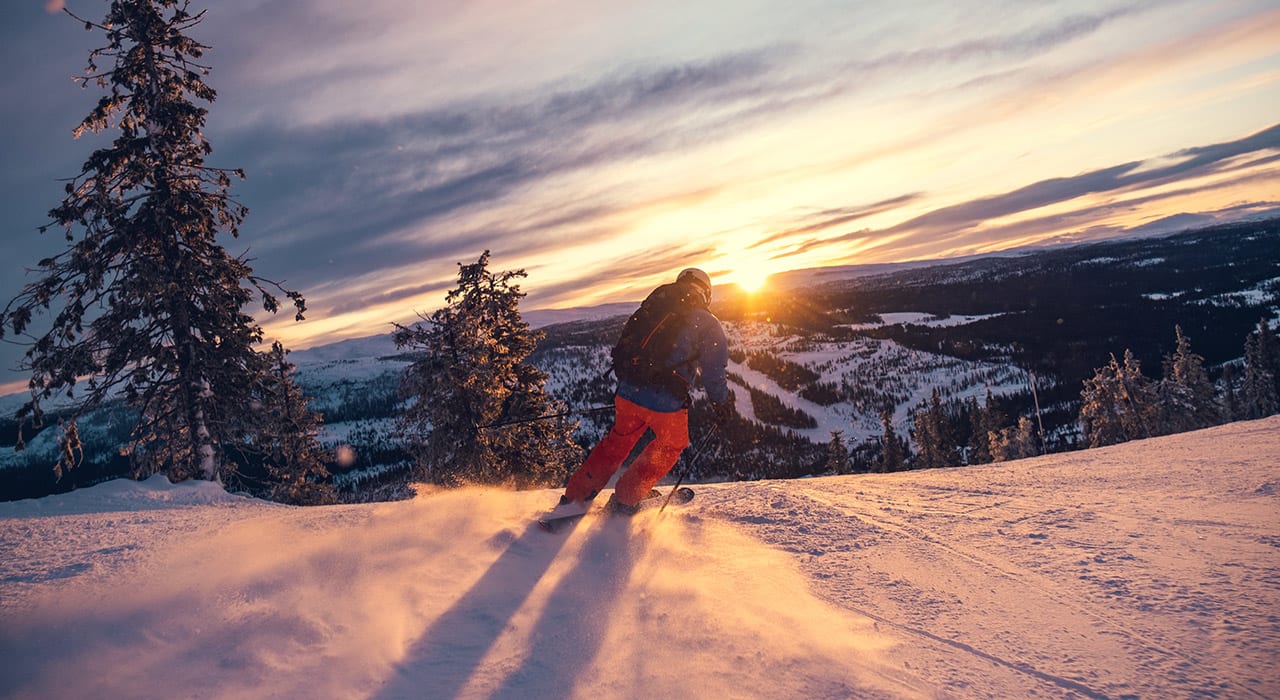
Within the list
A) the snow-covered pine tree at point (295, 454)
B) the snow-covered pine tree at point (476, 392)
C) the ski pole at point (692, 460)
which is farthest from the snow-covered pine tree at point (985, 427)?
the ski pole at point (692, 460)

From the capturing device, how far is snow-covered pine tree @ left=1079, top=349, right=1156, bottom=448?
121 feet

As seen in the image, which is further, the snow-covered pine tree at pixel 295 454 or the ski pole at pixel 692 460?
the snow-covered pine tree at pixel 295 454

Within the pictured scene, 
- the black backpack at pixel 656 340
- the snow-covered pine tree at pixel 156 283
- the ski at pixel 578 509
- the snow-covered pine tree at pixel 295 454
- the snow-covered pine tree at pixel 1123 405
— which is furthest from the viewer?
the snow-covered pine tree at pixel 1123 405

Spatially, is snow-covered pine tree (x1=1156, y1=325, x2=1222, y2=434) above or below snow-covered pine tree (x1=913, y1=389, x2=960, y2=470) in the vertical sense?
above

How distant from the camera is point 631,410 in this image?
227 inches

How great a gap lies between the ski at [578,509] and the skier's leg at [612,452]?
19 centimetres

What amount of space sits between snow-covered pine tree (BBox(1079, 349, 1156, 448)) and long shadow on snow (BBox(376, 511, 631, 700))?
4285cm

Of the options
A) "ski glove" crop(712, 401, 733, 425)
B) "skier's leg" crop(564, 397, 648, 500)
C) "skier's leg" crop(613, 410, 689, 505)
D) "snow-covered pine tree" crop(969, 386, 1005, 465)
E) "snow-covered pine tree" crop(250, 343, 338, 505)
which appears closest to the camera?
"skier's leg" crop(613, 410, 689, 505)

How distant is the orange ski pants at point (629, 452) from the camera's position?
5.55m

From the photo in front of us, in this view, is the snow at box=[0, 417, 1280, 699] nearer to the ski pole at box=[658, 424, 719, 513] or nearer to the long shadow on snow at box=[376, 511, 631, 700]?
the long shadow on snow at box=[376, 511, 631, 700]

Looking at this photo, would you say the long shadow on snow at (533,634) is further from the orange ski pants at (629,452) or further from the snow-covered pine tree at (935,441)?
the snow-covered pine tree at (935,441)

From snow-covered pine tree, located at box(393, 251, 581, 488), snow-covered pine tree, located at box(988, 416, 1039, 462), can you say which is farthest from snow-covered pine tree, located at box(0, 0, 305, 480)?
snow-covered pine tree, located at box(988, 416, 1039, 462)

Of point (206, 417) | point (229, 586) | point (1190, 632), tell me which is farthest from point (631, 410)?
point (206, 417)

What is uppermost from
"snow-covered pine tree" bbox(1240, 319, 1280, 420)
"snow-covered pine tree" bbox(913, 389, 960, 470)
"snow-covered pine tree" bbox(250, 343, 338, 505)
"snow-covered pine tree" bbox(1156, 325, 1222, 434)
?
"snow-covered pine tree" bbox(250, 343, 338, 505)
